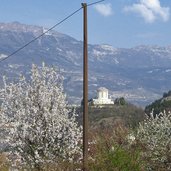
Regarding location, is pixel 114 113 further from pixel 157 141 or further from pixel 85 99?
pixel 85 99

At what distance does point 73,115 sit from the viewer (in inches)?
984

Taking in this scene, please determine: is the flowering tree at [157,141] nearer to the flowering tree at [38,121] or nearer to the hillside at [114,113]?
the flowering tree at [38,121]

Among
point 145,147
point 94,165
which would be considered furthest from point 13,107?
point 145,147

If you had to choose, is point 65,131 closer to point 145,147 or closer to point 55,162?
point 55,162

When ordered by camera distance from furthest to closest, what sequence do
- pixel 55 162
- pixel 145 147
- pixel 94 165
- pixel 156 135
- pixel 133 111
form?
pixel 133 111 → pixel 156 135 → pixel 145 147 → pixel 55 162 → pixel 94 165

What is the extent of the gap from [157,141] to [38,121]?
10893 mm

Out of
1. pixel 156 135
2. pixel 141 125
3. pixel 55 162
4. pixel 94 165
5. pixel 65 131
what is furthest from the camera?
pixel 141 125

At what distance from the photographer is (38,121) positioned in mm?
24109

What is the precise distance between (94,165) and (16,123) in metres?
5.59

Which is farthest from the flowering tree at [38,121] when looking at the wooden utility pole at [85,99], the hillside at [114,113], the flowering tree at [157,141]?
the hillside at [114,113]

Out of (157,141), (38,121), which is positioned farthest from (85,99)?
(157,141)

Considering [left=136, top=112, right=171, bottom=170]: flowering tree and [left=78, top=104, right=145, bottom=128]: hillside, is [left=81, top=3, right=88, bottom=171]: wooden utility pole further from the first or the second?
[left=78, top=104, right=145, bottom=128]: hillside

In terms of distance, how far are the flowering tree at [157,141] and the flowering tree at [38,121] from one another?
7060mm

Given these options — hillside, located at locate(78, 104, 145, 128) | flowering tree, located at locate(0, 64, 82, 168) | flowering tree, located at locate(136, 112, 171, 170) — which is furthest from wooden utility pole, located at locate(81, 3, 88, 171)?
hillside, located at locate(78, 104, 145, 128)
